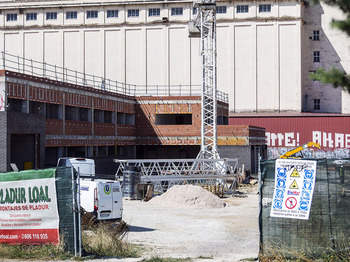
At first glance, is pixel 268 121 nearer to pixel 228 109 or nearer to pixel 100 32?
pixel 228 109

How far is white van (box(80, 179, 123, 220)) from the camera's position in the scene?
19.9 m

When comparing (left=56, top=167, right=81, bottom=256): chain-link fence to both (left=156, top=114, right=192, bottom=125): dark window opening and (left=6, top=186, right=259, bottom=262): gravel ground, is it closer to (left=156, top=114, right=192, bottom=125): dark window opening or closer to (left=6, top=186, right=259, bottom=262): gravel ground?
(left=6, top=186, right=259, bottom=262): gravel ground

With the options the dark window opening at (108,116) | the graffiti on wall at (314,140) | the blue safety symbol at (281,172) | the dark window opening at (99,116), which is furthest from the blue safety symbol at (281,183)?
the graffiti on wall at (314,140)

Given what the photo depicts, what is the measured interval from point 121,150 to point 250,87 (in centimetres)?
2283

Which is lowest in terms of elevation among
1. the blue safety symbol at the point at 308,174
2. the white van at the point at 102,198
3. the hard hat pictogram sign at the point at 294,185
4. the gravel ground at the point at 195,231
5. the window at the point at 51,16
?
the gravel ground at the point at 195,231

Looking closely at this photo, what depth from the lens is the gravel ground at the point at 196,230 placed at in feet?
54.7

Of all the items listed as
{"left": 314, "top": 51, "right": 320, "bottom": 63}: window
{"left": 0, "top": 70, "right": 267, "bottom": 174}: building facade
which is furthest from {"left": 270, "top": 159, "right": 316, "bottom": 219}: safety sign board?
{"left": 314, "top": 51, "right": 320, "bottom": 63}: window

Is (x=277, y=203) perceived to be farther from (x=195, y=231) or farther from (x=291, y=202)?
(x=195, y=231)

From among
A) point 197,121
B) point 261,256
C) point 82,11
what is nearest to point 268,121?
point 197,121

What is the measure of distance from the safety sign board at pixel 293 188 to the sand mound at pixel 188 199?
1761cm

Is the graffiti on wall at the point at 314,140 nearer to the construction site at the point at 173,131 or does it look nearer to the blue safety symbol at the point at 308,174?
the construction site at the point at 173,131

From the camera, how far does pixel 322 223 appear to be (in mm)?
12758

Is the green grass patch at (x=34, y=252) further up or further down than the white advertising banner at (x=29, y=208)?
further down

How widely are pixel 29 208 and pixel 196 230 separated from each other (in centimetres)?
921
